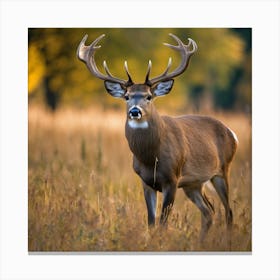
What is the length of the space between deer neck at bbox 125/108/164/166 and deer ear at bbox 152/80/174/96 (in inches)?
6.4

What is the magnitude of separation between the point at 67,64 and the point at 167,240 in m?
6.08

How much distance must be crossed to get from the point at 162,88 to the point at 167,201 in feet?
3.19

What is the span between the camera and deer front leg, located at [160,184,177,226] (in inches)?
293

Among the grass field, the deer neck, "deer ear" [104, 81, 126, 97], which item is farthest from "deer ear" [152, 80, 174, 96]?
the grass field

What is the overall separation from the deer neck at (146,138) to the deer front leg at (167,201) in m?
0.26

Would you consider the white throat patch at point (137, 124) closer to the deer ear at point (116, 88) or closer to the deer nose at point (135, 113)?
the deer nose at point (135, 113)

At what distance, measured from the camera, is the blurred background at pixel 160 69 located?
13656 millimetres

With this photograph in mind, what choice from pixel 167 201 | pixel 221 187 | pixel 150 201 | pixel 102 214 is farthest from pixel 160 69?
pixel 167 201

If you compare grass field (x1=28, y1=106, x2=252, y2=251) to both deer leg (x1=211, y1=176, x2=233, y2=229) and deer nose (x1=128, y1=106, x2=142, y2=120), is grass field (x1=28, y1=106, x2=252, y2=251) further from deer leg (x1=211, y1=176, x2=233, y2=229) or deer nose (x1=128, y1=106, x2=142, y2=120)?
deer nose (x1=128, y1=106, x2=142, y2=120)
